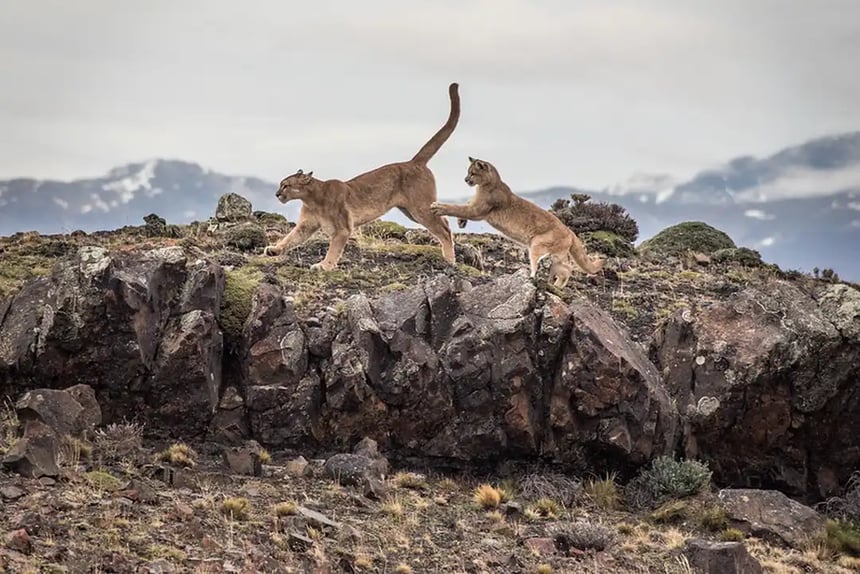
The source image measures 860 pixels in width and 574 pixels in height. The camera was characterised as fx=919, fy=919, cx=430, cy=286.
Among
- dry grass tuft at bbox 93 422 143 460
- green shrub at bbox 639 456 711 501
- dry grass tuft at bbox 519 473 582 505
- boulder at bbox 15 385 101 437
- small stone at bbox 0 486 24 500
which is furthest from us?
green shrub at bbox 639 456 711 501

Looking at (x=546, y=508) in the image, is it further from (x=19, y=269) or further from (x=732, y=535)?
(x=19, y=269)

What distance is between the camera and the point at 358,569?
896 centimetres

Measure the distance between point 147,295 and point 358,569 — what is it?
4995mm

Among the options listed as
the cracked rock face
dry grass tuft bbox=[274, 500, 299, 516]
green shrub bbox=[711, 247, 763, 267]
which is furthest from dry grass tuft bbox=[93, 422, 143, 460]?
green shrub bbox=[711, 247, 763, 267]

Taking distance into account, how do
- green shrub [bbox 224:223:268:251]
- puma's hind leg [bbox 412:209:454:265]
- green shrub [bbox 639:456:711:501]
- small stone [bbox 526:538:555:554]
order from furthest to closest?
green shrub [bbox 224:223:268:251], puma's hind leg [bbox 412:209:454:265], green shrub [bbox 639:456:711:501], small stone [bbox 526:538:555:554]

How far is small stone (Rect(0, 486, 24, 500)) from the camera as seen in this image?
8977mm

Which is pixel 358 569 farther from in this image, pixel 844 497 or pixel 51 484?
pixel 844 497

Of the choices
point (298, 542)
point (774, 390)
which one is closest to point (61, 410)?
point (298, 542)

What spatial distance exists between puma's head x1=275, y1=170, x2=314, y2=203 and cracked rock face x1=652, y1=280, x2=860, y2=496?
7.01 metres

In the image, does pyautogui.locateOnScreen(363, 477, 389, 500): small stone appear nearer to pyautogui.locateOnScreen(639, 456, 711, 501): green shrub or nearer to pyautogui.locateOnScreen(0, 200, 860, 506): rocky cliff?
pyautogui.locateOnScreen(0, 200, 860, 506): rocky cliff

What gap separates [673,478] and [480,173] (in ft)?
22.2

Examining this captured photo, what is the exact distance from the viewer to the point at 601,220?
28609 millimetres

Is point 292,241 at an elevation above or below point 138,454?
above

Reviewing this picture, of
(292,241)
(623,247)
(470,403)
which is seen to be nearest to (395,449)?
(470,403)
